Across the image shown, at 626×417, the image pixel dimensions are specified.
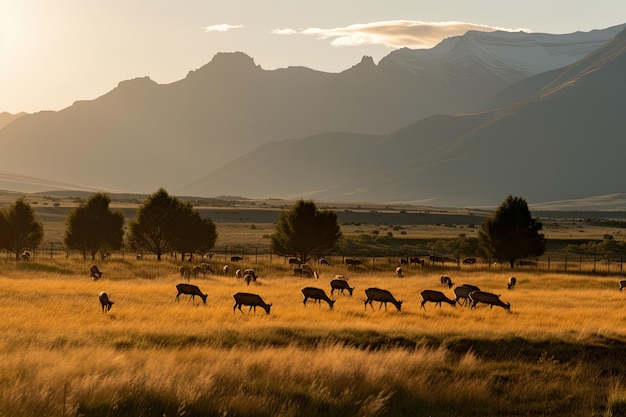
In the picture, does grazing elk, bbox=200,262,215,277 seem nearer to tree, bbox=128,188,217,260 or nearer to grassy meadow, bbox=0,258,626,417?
tree, bbox=128,188,217,260

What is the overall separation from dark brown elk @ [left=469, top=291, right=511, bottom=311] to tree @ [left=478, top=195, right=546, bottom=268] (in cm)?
4121

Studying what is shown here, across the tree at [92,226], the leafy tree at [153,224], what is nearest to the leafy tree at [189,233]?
the leafy tree at [153,224]

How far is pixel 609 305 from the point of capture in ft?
123

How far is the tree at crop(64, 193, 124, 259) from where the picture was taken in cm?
7294

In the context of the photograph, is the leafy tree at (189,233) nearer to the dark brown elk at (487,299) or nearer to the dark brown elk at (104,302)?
the dark brown elk at (487,299)

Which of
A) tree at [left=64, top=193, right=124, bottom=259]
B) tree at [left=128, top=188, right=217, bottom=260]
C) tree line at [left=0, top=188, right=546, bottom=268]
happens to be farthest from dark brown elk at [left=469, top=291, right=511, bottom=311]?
tree at [left=64, top=193, right=124, bottom=259]

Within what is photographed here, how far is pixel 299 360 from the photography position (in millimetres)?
17312

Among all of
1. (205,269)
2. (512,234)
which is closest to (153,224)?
(205,269)

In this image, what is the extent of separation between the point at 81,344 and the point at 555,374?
1281 cm

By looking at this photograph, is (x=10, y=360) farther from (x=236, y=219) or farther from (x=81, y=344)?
(x=236, y=219)

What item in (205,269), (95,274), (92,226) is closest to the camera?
(95,274)

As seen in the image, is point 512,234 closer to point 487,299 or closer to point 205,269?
point 205,269

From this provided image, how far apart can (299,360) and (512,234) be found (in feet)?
201

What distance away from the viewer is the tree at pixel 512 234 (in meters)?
74.4
